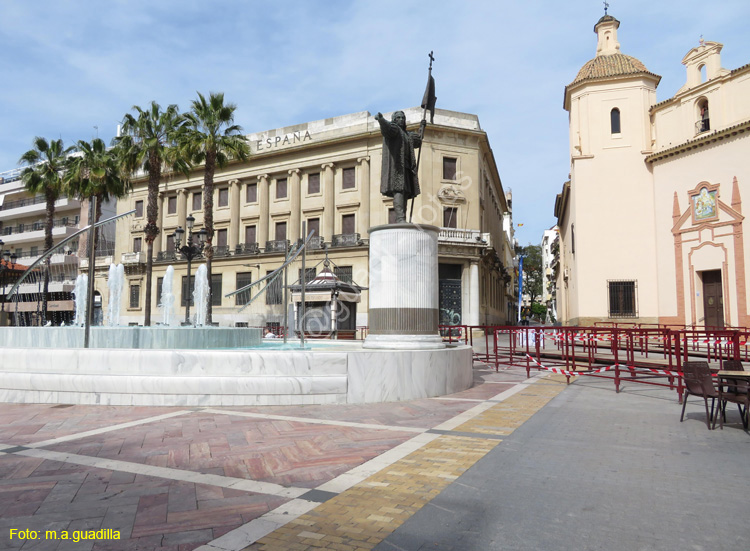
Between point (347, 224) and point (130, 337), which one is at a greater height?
point (347, 224)

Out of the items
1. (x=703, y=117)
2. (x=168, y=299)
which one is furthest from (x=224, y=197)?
(x=703, y=117)

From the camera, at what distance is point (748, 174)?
22.3 meters

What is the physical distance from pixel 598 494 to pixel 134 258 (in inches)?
1787

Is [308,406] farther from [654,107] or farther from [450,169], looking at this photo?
[450,169]

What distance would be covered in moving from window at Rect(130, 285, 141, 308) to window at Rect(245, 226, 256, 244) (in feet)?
37.7

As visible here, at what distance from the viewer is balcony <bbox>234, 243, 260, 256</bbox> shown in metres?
38.7

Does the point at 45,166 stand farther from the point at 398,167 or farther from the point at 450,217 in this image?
the point at 398,167

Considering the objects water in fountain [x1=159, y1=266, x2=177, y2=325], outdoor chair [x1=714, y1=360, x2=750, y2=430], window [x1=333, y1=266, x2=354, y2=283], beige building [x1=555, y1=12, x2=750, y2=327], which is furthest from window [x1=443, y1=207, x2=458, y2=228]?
outdoor chair [x1=714, y1=360, x2=750, y2=430]

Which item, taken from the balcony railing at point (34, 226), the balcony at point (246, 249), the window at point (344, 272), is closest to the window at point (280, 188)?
the balcony at point (246, 249)

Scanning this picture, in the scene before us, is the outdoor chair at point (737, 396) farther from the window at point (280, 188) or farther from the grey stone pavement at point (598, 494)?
the window at point (280, 188)

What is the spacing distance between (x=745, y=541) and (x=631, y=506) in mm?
723

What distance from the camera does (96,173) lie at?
2691cm

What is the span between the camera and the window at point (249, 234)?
3992 centimetres

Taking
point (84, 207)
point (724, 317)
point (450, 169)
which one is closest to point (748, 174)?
point (724, 317)
